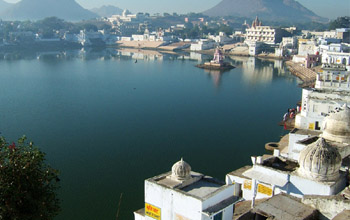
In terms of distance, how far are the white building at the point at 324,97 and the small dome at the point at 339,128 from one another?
366 cm

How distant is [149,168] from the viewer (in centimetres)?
1045

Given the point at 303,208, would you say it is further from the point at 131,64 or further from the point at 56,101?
the point at 131,64

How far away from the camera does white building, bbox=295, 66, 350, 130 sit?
11719 millimetres

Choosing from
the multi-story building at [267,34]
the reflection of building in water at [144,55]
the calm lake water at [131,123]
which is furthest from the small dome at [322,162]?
the multi-story building at [267,34]

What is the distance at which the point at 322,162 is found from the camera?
19.2 ft

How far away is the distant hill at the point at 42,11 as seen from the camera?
486 feet

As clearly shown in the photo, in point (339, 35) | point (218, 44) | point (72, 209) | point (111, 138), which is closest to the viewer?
point (72, 209)

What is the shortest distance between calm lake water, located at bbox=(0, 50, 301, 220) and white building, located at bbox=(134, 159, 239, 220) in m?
3.08

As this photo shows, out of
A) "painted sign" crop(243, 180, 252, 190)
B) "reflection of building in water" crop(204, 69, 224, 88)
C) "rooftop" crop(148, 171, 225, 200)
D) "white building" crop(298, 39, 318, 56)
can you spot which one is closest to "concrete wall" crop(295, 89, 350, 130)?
"painted sign" crop(243, 180, 252, 190)

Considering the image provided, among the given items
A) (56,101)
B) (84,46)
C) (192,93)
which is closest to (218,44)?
(84,46)

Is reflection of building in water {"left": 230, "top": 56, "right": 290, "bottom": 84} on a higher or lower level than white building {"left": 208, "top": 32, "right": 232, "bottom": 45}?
lower

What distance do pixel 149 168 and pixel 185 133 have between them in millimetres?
3595

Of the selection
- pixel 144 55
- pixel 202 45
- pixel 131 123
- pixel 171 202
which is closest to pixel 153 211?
pixel 171 202

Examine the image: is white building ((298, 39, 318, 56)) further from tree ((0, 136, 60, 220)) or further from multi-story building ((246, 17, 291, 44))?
tree ((0, 136, 60, 220))
